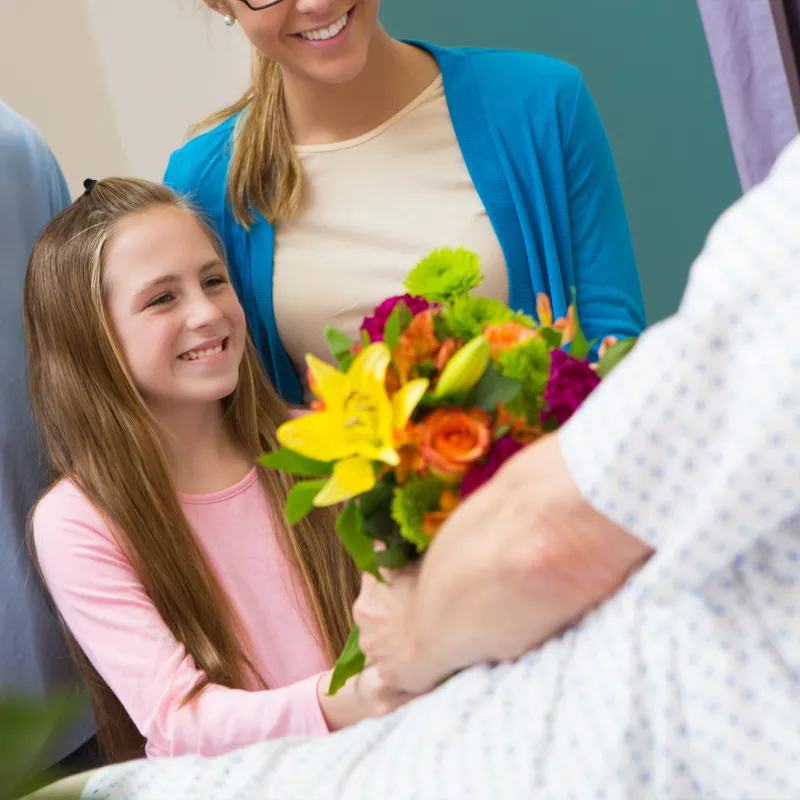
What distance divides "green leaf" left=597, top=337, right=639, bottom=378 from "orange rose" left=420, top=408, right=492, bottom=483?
0.12 metres

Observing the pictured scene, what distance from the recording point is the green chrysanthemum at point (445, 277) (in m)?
1.00

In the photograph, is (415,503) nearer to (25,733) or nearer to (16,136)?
(25,733)

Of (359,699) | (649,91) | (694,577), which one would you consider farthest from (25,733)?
(649,91)

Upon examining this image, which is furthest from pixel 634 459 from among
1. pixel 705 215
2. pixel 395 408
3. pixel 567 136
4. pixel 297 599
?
pixel 705 215

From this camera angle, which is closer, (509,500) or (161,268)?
(509,500)

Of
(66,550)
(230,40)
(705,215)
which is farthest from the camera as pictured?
(230,40)

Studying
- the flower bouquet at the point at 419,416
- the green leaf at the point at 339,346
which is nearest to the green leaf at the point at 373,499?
the flower bouquet at the point at 419,416

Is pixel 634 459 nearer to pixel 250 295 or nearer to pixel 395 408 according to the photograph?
pixel 395 408

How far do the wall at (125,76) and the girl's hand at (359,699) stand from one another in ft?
5.78

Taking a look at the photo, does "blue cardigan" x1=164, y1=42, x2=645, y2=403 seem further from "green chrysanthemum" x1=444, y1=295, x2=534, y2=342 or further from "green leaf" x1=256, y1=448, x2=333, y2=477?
"green leaf" x1=256, y1=448, x2=333, y2=477

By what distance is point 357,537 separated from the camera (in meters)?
0.91

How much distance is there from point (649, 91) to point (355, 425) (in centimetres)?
164

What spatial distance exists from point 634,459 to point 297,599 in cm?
88

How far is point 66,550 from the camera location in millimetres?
1350
